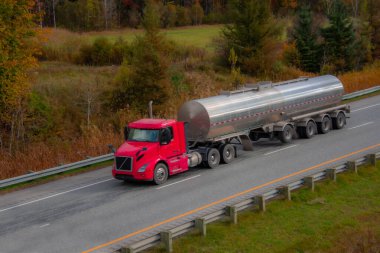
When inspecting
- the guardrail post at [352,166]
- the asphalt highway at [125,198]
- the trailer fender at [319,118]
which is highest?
the trailer fender at [319,118]

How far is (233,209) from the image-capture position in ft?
52.9

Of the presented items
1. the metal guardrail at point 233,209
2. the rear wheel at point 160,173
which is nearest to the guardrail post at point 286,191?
the metal guardrail at point 233,209

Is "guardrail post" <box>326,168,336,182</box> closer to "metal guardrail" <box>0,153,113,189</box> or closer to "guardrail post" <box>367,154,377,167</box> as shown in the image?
"guardrail post" <box>367,154,377,167</box>

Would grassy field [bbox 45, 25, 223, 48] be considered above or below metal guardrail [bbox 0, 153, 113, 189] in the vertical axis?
above

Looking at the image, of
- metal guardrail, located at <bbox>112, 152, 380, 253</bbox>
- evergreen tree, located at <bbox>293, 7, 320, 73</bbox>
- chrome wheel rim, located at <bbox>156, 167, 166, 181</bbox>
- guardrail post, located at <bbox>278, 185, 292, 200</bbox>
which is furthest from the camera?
evergreen tree, located at <bbox>293, 7, 320, 73</bbox>

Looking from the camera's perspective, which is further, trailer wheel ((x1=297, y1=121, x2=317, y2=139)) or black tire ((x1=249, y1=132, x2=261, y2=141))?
trailer wheel ((x1=297, y1=121, x2=317, y2=139))

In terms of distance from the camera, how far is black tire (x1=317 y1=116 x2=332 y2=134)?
27944 millimetres

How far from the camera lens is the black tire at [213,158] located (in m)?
22.4

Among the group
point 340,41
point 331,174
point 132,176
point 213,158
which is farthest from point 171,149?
point 340,41

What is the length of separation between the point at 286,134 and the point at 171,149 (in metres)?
7.30

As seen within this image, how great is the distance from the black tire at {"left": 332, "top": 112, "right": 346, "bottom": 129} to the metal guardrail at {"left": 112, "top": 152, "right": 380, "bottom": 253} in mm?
6992

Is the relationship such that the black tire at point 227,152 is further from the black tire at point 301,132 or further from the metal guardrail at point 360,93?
the metal guardrail at point 360,93

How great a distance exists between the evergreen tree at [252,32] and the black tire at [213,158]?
28.4 metres

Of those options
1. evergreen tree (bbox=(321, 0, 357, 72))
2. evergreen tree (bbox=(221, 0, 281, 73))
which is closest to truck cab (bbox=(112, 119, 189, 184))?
evergreen tree (bbox=(221, 0, 281, 73))
